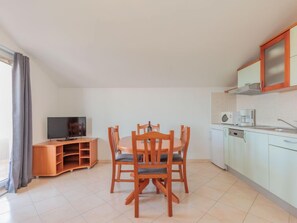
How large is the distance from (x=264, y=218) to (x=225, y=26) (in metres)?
2.29

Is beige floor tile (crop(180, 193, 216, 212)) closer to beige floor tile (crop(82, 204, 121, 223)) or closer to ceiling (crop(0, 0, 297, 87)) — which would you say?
beige floor tile (crop(82, 204, 121, 223))

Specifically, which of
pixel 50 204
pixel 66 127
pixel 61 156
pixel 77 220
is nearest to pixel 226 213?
pixel 77 220

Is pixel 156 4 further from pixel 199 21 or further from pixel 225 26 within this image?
pixel 225 26

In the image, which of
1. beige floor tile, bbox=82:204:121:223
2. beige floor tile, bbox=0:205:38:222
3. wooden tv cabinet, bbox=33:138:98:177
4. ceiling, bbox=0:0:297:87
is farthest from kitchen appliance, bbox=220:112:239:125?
beige floor tile, bbox=0:205:38:222

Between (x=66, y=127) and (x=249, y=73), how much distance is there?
3516 mm

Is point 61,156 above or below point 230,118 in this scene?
below

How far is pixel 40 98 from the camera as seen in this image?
3045 millimetres

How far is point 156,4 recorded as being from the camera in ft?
6.24

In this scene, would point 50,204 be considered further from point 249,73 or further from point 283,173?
point 249,73

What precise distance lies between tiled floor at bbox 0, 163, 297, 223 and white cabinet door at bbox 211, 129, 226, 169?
0.50 metres

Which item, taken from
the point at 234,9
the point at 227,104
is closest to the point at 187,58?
the point at 234,9

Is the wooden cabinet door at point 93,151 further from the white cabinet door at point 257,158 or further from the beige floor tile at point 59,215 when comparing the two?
the white cabinet door at point 257,158

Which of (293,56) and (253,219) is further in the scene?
(293,56)

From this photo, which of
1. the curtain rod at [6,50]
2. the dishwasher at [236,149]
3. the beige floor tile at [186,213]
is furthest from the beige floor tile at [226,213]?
the curtain rod at [6,50]
